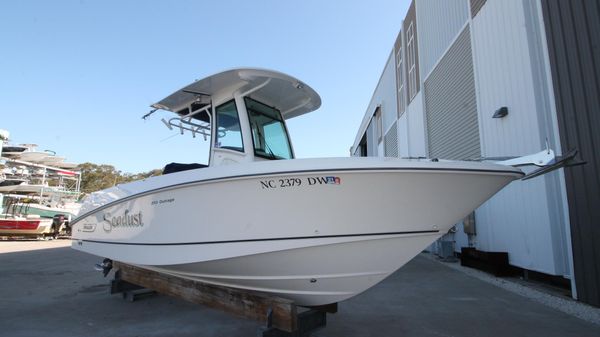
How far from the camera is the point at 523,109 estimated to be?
518cm

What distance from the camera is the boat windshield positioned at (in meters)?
3.38

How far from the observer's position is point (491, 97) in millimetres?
6094

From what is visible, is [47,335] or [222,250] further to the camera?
[47,335]

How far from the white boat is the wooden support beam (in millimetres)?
93

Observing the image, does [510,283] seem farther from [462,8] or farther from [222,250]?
[462,8]

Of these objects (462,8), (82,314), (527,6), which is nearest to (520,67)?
(527,6)

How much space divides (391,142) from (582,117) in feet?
32.3

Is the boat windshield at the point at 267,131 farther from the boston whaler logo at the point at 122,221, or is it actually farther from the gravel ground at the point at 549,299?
the gravel ground at the point at 549,299

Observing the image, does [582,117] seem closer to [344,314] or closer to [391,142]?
[344,314]

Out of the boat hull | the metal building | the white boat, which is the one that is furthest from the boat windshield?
the metal building

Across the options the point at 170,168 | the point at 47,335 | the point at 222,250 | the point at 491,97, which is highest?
the point at 491,97

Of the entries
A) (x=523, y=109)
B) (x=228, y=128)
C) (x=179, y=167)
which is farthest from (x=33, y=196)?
(x=523, y=109)

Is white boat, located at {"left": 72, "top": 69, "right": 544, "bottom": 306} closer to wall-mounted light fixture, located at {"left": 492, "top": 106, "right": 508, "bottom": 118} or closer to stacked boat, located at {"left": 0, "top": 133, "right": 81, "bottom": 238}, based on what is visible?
wall-mounted light fixture, located at {"left": 492, "top": 106, "right": 508, "bottom": 118}

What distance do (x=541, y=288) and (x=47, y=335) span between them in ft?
18.6
